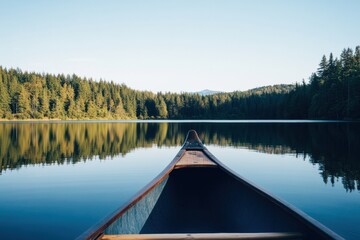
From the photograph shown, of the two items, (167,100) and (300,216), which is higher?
(167,100)

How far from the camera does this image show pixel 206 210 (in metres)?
7.57

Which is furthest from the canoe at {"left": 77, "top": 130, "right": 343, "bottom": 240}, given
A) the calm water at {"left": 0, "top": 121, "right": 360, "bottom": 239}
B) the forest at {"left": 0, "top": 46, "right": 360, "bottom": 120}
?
the forest at {"left": 0, "top": 46, "right": 360, "bottom": 120}

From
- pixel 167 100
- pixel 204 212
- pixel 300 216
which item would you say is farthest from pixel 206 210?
pixel 167 100

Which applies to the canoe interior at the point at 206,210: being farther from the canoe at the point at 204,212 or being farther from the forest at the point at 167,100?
the forest at the point at 167,100

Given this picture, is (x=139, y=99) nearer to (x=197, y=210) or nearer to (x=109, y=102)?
(x=109, y=102)

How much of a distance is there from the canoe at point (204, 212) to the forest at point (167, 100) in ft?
214

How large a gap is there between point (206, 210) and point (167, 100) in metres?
149

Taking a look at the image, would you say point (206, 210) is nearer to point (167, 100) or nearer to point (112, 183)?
point (112, 183)

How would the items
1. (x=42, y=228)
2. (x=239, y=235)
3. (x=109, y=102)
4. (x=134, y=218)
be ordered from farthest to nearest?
1. (x=109, y=102)
2. (x=42, y=228)
3. (x=134, y=218)
4. (x=239, y=235)

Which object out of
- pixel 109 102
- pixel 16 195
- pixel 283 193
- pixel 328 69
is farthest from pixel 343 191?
pixel 109 102

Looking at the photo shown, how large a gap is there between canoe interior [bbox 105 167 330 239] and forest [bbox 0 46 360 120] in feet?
213

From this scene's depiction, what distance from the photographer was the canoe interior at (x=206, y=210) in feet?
15.5

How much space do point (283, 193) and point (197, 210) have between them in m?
4.67

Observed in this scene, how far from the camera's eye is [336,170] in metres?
14.4
